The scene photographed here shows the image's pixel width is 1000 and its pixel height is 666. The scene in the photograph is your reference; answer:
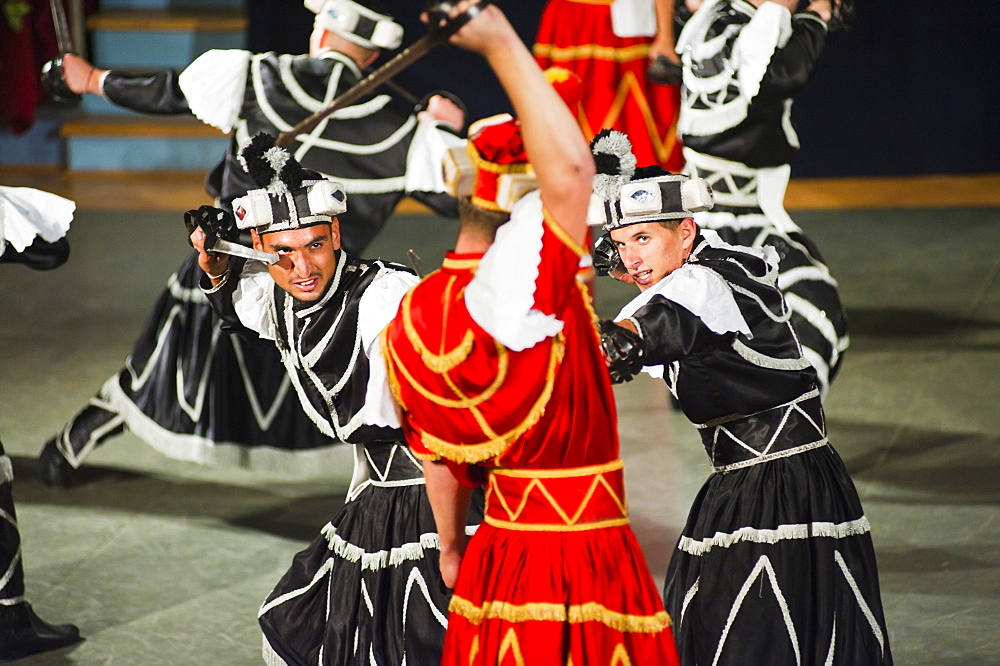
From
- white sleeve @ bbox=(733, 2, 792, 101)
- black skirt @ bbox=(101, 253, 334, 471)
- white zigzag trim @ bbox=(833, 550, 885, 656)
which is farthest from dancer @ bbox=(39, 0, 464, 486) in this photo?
white zigzag trim @ bbox=(833, 550, 885, 656)

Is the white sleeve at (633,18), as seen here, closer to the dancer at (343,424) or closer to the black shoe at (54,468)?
the black shoe at (54,468)

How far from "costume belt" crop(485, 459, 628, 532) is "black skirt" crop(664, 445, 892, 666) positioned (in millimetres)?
636

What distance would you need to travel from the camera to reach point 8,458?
301cm

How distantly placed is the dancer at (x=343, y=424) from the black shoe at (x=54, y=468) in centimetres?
179

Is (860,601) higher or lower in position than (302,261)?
lower

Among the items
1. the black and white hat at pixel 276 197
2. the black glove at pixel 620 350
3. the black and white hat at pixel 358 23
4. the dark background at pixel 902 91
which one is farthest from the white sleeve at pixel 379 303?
the dark background at pixel 902 91

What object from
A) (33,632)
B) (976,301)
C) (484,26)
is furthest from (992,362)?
(484,26)

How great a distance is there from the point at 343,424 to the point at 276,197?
435mm

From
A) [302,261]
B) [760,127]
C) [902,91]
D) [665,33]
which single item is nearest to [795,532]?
[302,261]

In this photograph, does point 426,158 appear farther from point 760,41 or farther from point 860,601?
point 860,601

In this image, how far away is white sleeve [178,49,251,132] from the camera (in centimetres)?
376

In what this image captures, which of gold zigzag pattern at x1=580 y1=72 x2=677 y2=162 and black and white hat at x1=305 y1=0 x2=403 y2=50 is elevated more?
black and white hat at x1=305 y1=0 x2=403 y2=50

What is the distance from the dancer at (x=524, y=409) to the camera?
1.62 metres

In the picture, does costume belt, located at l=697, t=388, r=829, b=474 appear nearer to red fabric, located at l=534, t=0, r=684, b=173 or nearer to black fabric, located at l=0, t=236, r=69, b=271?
black fabric, located at l=0, t=236, r=69, b=271
